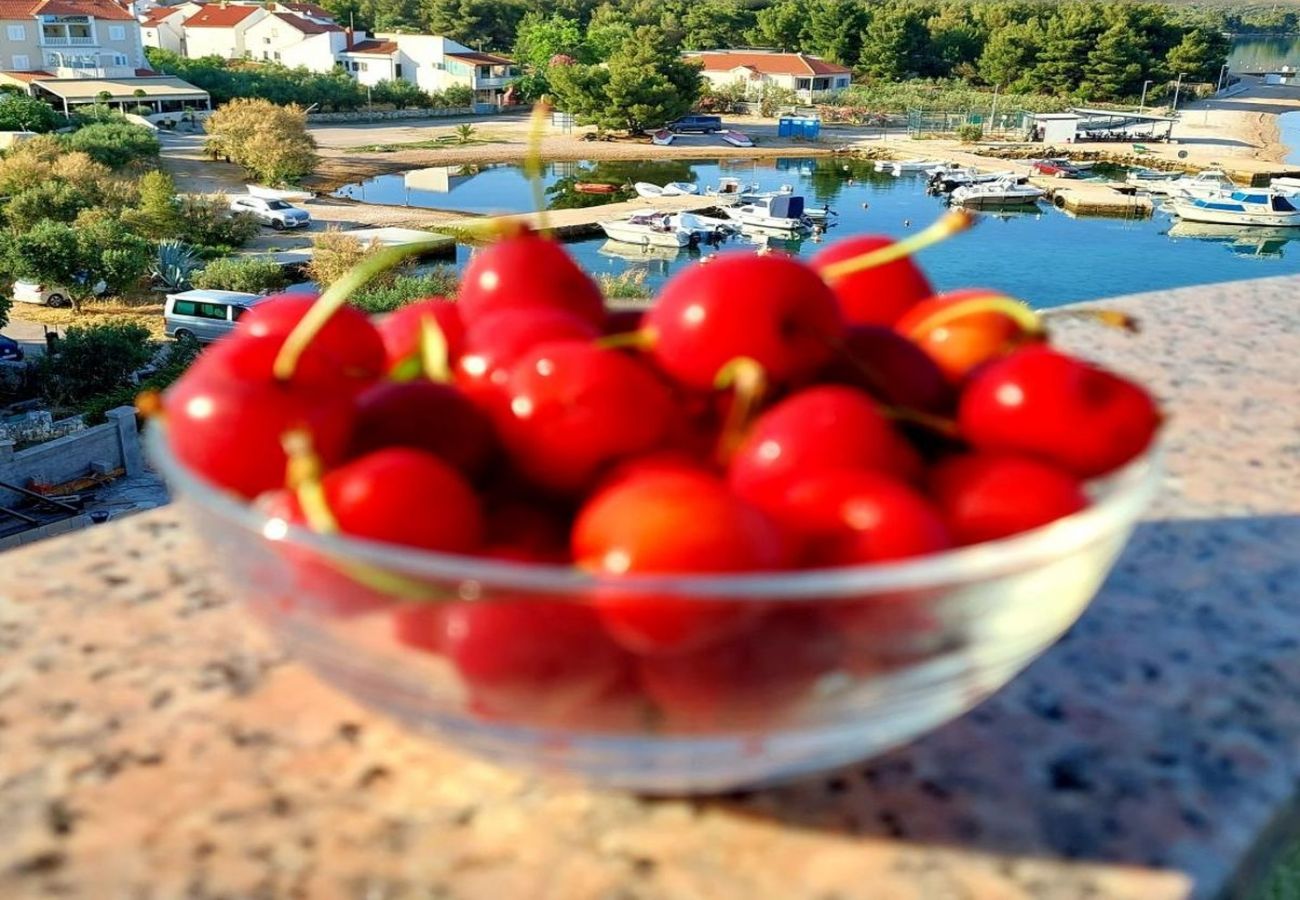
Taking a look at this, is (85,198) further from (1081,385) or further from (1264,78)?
(1264,78)

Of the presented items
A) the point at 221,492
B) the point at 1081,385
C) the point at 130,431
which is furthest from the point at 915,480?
the point at 130,431

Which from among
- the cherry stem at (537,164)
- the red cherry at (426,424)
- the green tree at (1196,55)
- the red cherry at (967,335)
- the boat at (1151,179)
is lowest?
the boat at (1151,179)

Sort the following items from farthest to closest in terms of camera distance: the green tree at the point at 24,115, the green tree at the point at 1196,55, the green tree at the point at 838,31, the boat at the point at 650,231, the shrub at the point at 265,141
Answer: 1. the green tree at the point at 838,31
2. the green tree at the point at 1196,55
3. the green tree at the point at 24,115
4. the shrub at the point at 265,141
5. the boat at the point at 650,231

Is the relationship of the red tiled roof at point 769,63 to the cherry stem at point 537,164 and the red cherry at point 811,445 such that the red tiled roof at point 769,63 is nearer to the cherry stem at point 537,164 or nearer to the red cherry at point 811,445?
the cherry stem at point 537,164

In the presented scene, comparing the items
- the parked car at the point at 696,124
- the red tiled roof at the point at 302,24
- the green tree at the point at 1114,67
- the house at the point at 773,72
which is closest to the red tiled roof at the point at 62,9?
the red tiled roof at the point at 302,24

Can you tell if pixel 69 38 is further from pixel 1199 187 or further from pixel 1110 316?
pixel 1110 316

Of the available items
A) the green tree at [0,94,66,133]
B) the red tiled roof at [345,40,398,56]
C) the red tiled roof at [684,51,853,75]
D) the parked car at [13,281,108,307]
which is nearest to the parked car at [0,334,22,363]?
the parked car at [13,281,108,307]

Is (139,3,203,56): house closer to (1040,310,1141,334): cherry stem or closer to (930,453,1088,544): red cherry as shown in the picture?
(1040,310,1141,334): cherry stem
